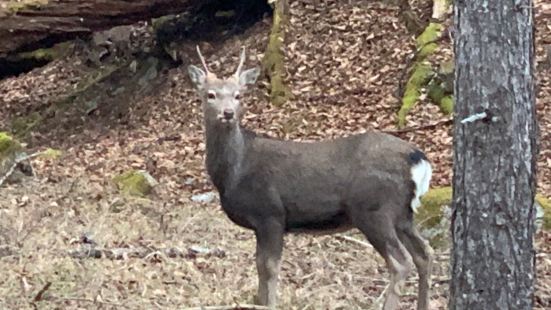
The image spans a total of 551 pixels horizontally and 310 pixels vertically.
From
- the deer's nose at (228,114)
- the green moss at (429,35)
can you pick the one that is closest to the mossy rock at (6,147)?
the deer's nose at (228,114)

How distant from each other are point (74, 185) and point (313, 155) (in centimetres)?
472

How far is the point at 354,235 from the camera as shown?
29.7ft

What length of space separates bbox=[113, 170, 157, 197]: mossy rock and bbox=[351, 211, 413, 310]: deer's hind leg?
453 cm

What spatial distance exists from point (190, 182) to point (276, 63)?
3423 millimetres

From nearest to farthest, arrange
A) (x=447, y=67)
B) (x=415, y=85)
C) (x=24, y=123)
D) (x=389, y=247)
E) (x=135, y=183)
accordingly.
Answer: (x=389, y=247)
(x=135, y=183)
(x=447, y=67)
(x=415, y=85)
(x=24, y=123)

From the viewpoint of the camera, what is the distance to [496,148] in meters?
5.41

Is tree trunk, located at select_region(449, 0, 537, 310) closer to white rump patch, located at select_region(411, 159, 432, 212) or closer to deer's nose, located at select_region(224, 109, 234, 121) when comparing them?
white rump patch, located at select_region(411, 159, 432, 212)

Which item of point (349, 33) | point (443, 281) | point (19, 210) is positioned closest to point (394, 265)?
point (443, 281)

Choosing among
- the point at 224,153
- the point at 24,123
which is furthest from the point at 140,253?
the point at 24,123

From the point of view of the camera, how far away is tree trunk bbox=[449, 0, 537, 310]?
5.37 m

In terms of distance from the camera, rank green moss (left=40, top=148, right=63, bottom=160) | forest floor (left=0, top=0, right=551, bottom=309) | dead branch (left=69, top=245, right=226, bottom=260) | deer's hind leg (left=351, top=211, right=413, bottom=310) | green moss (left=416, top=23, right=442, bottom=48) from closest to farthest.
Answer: deer's hind leg (left=351, top=211, right=413, bottom=310), forest floor (left=0, top=0, right=551, bottom=309), dead branch (left=69, top=245, right=226, bottom=260), green moss (left=40, top=148, right=63, bottom=160), green moss (left=416, top=23, right=442, bottom=48)

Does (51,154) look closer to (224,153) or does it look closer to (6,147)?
(6,147)

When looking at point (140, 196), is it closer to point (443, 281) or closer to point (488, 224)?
point (443, 281)

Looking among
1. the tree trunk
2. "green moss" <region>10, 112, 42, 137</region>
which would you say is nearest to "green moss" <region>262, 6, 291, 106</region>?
"green moss" <region>10, 112, 42, 137</region>
